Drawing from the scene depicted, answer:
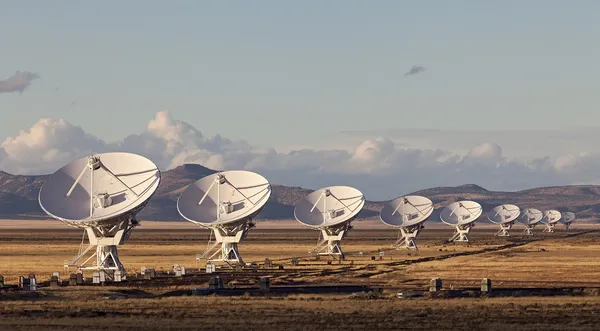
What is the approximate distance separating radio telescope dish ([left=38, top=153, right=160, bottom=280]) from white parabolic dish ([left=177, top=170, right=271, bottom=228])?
13.6m

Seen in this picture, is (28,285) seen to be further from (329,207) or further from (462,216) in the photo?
(462,216)

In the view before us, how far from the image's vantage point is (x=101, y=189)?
254 feet

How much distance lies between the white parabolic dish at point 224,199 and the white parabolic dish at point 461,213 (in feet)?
281

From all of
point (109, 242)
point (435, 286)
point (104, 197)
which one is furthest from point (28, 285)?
point (435, 286)

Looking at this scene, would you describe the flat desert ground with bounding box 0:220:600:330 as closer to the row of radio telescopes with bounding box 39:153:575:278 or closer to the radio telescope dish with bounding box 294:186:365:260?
the row of radio telescopes with bounding box 39:153:575:278

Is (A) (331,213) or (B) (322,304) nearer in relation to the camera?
(B) (322,304)

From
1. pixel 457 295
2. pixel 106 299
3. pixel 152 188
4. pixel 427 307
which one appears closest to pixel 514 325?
pixel 427 307

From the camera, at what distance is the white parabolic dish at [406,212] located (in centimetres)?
13738

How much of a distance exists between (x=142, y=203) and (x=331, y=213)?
4100cm

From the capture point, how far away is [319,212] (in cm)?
11469

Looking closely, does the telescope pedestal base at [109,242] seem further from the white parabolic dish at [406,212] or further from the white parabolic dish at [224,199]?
the white parabolic dish at [406,212]

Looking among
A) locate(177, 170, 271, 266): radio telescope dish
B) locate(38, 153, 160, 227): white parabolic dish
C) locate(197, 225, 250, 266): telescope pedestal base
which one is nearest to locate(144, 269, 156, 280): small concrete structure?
locate(38, 153, 160, 227): white parabolic dish

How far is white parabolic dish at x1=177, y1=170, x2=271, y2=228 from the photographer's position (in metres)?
91.8

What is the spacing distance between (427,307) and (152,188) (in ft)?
96.1
